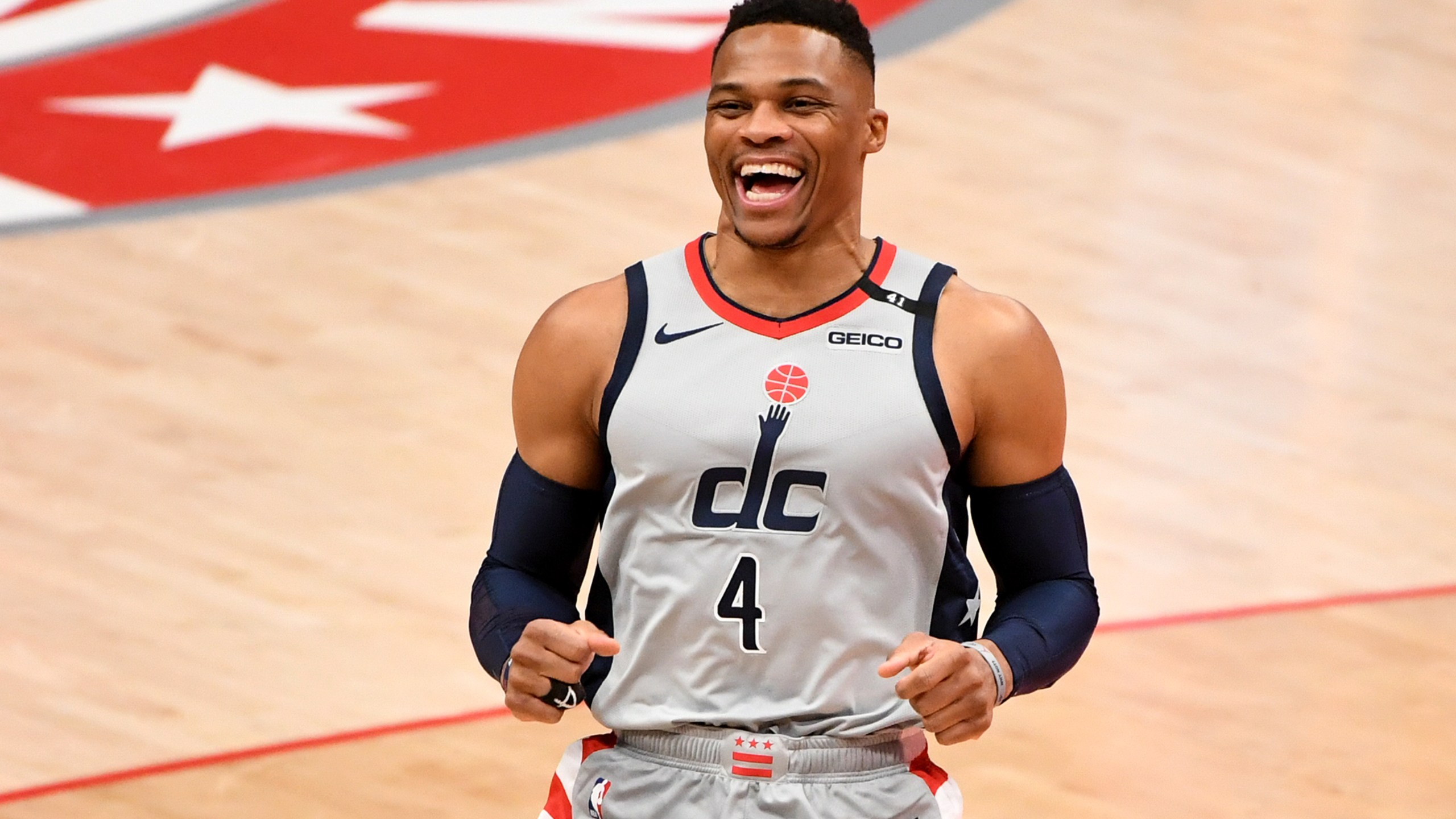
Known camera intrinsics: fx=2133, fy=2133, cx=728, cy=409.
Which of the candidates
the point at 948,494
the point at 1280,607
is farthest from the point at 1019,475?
the point at 1280,607

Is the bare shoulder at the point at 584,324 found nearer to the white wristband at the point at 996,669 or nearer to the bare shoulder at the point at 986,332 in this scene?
the bare shoulder at the point at 986,332

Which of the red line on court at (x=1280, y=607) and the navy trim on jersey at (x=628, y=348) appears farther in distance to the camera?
the red line on court at (x=1280, y=607)

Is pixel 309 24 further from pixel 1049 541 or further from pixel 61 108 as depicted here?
pixel 1049 541

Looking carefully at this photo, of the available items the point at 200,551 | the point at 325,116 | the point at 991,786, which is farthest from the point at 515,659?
the point at 325,116

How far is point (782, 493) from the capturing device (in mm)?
2953

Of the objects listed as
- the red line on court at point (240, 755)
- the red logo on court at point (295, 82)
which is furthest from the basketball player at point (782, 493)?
the red logo on court at point (295, 82)

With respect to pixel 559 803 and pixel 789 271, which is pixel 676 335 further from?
pixel 559 803

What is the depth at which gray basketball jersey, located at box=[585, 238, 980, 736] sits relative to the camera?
2945mm

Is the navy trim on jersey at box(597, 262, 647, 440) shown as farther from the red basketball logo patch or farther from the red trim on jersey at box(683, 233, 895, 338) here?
the red basketball logo patch

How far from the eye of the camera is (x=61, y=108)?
8977 millimetres

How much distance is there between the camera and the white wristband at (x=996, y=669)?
9.55 ft

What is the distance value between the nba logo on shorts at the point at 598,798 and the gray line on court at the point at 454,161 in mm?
5596

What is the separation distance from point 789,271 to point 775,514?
0.38 meters

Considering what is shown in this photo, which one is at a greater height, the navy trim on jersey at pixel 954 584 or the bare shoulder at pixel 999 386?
the bare shoulder at pixel 999 386
